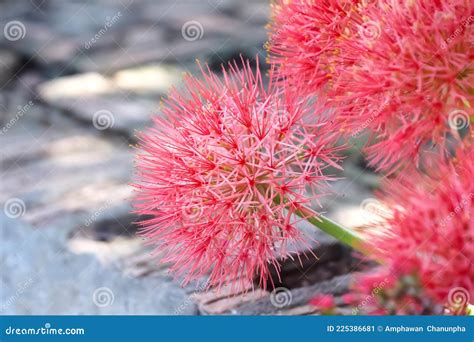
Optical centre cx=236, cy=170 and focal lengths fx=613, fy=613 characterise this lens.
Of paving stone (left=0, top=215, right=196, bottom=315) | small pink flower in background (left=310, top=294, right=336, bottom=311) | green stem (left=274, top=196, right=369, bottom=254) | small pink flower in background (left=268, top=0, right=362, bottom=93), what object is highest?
small pink flower in background (left=268, top=0, right=362, bottom=93)

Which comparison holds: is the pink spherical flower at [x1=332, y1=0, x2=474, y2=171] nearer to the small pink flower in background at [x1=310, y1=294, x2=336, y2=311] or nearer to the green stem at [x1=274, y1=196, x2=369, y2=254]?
the green stem at [x1=274, y1=196, x2=369, y2=254]

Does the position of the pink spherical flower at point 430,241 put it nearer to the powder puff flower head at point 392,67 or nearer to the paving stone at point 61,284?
the powder puff flower head at point 392,67

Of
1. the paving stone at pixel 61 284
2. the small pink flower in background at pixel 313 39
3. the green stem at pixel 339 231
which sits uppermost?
the small pink flower in background at pixel 313 39

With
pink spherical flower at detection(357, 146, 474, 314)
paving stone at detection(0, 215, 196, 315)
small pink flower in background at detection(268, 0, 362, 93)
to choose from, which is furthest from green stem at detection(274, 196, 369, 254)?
paving stone at detection(0, 215, 196, 315)

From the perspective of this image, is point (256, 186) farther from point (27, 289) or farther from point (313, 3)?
point (27, 289)

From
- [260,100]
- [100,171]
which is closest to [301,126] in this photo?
[260,100]

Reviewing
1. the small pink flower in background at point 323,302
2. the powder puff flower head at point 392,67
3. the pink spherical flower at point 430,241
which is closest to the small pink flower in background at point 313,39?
the powder puff flower head at point 392,67
